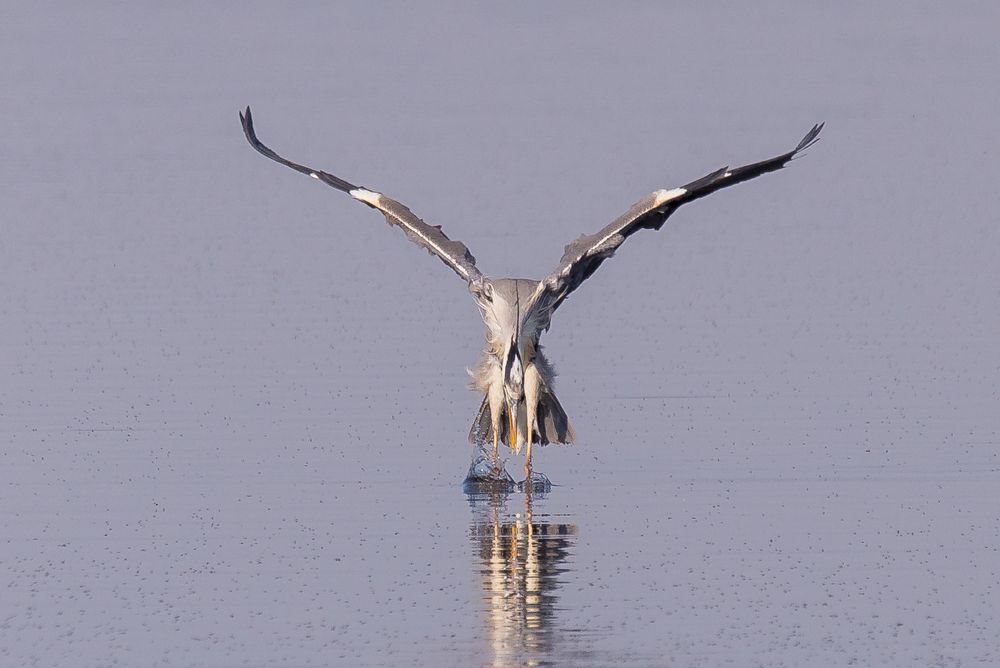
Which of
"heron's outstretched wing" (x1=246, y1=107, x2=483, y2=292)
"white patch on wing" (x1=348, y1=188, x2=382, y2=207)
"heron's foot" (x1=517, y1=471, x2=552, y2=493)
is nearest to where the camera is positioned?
"heron's foot" (x1=517, y1=471, x2=552, y2=493)

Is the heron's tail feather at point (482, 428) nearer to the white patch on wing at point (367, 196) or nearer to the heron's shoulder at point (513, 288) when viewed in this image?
the heron's shoulder at point (513, 288)

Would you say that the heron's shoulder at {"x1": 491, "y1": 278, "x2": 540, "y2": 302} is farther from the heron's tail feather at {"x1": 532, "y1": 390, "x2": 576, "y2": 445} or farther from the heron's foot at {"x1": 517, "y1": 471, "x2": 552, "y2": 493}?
the heron's foot at {"x1": 517, "y1": 471, "x2": 552, "y2": 493}

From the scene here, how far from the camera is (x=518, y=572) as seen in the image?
13.3 metres

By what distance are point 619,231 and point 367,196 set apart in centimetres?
291

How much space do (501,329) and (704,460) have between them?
Answer: 2151 mm

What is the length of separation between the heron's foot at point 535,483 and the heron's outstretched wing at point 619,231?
139cm

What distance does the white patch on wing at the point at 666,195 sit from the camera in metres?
17.1

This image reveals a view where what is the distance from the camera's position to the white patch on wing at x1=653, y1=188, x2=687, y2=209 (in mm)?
17094

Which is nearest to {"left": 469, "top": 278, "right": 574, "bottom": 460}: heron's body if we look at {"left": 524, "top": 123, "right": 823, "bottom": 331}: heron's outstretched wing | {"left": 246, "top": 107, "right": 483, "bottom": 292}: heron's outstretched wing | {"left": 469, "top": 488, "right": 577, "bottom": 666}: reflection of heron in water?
{"left": 524, "top": 123, "right": 823, "bottom": 331}: heron's outstretched wing

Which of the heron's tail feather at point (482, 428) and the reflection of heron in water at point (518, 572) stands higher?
the heron's tail feather at point (482, 428)

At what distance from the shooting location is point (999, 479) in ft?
50.6

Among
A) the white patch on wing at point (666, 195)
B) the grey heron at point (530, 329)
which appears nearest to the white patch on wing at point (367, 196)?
the grey heron at point (530, 329)

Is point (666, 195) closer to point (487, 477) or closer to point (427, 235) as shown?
point (427, 235)

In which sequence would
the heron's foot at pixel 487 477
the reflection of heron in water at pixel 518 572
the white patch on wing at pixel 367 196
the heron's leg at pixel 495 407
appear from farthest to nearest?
1. the white patch on wing at pixel 367 196
2. the heron's leg at pixel 495 407
3. the heron's foot at pixel 487 477
4. the reflection of heron in water at pixel 518 572
